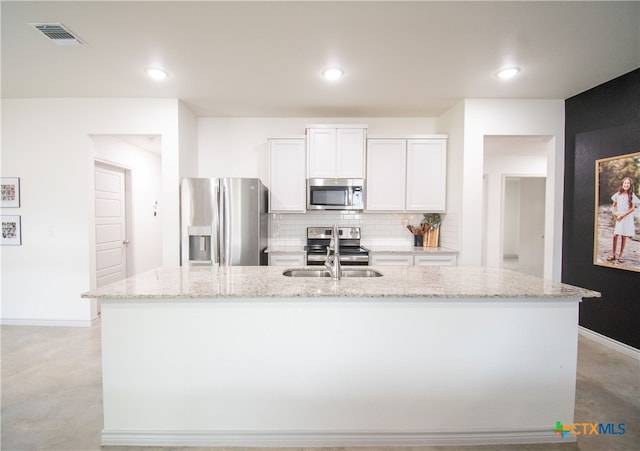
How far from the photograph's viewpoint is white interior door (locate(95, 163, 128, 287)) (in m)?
3.98

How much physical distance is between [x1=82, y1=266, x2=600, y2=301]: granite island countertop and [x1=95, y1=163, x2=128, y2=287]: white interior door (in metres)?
2.69

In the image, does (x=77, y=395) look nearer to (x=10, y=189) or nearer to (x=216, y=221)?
(x=216, y=221)

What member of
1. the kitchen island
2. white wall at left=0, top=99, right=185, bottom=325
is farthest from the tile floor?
Answer: white wall at left=0, top=99, right=185, bottom=325

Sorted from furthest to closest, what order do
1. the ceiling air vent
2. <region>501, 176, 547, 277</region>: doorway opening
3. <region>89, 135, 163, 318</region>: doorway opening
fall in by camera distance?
1. <region>501, 176, 547, 277</region>: doorway opening
2. <region>89, 135, 163, 318</region>: doorway opening
3. the ceiling air vent

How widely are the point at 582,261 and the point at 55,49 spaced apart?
5.50 meters

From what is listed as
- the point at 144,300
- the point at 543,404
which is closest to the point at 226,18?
the point at 144,300

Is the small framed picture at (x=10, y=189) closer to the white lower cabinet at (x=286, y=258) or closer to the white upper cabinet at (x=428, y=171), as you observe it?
the white lower cabinet at (x=286, y=258)

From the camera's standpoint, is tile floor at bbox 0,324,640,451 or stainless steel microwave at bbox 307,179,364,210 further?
stainless steel microwave at bbox 307,179,364,210

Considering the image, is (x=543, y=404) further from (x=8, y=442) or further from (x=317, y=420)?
(x=8, y=442)

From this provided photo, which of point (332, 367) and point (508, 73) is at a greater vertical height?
point (508, 73)

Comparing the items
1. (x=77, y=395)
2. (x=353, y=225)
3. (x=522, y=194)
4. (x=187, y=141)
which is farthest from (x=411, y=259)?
(x=522, y=194)

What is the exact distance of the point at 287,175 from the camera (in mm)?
3762

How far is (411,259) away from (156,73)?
334cm

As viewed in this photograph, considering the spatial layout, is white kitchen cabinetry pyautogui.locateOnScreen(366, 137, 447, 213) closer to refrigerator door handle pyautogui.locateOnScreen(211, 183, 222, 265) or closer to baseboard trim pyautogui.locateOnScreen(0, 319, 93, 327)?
refrigerator door handle pyautogui.locateOnScreen(211, 183, 222, 265)
